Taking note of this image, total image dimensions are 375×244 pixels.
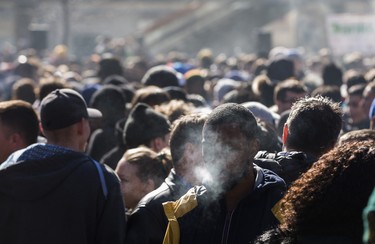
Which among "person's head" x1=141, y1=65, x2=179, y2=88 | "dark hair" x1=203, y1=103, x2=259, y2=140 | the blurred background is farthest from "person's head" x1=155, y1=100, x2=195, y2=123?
the blurred background

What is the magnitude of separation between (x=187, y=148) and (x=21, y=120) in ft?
4.08

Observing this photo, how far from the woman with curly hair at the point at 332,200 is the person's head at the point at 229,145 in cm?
63

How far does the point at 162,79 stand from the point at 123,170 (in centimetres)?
453

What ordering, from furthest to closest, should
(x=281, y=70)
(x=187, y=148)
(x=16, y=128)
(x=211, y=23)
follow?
(x=211, y=23) → (x=281, y=70) → (x=16, y=128) → (x=187, y=148)

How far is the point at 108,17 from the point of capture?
53.3 metres

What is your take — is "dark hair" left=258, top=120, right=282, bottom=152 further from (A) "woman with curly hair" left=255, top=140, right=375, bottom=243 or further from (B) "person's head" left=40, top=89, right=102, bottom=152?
(A) "woman with curly hair" left=255, top=140, right=375, bottom=243

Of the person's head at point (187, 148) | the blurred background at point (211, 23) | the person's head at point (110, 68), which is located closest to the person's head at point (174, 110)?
the person's head at point (187, 148)

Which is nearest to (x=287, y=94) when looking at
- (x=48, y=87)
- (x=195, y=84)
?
(x=48, y=87)

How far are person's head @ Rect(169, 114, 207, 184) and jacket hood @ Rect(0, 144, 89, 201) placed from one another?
0.51 meters

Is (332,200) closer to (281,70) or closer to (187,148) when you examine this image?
(187,148)

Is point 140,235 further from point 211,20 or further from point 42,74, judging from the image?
point 211,20

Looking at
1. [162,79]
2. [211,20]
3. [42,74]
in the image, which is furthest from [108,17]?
[162,79]

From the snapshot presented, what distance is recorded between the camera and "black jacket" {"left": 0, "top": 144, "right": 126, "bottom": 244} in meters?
4.25

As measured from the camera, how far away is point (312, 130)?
176 inches
